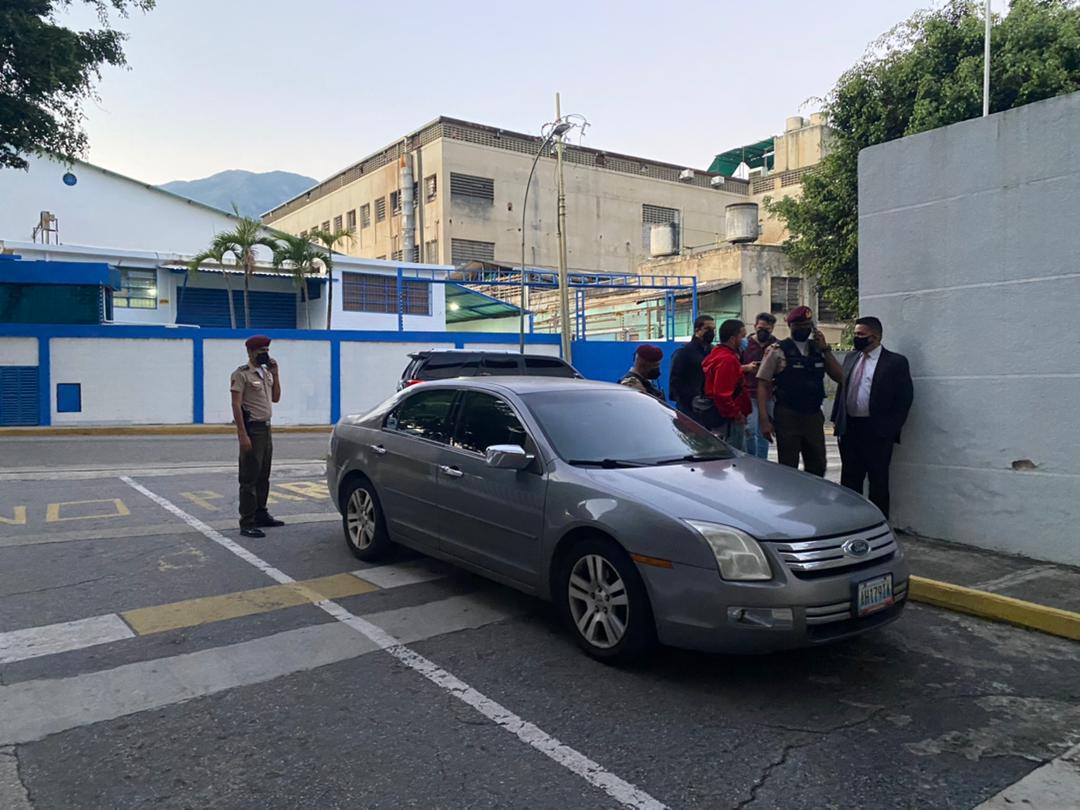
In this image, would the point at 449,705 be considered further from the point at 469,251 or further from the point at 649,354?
the point at 469,251

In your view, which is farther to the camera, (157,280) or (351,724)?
(157,280)

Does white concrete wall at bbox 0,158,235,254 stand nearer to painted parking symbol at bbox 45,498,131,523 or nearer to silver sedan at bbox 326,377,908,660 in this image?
painted parking symbol at bbox 45,498,131,523

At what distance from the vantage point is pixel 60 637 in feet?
16.0

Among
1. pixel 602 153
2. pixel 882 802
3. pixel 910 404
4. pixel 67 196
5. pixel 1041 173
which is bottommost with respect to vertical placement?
pixel 882 802

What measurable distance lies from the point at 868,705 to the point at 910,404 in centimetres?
353

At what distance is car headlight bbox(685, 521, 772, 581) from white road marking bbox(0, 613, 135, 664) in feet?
11.1

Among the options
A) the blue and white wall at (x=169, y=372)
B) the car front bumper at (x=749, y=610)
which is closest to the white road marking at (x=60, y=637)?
the car front bumper at (x=749, y=610)

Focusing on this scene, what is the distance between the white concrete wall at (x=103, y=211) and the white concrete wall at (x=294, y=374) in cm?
1186

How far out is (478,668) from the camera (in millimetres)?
4445

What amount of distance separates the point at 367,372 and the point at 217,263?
8678 mm

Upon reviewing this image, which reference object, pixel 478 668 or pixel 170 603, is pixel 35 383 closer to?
pixel 170 603

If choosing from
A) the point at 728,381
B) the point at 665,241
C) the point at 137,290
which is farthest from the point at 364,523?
the point at 665,241

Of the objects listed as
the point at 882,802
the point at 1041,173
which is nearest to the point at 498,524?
the point at 882,802

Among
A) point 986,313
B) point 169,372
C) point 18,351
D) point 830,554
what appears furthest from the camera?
point 169,372
